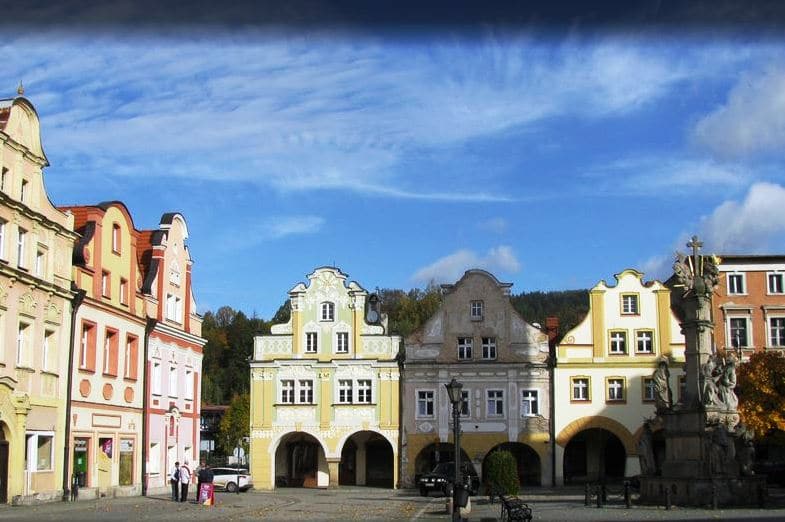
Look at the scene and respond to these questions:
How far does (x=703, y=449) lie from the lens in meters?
34.6

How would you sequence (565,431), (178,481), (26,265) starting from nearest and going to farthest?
(26,265), (178,481), (565,431)

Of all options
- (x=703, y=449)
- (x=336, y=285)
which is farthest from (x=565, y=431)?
(x=703, y=449)

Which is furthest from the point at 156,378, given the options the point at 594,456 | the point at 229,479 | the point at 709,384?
the point at 594,456

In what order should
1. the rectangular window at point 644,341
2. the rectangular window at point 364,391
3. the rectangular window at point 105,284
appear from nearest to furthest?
1. the rectangular window at point 105,284
2. the rectangular window at point 644,341
3. the rectangular window at point 364,391

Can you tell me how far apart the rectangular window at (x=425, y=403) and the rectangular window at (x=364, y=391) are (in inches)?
114

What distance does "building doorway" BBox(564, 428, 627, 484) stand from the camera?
2436 inches

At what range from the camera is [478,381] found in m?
60.2

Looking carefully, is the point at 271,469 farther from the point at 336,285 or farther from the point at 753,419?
the point at 753,419

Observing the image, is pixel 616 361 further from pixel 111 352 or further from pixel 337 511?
pixel 111 352

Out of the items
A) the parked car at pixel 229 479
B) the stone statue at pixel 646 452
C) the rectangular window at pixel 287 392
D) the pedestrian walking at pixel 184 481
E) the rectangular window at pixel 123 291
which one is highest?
the rectangular window at pixel 123 291

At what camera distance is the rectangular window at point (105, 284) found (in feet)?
146

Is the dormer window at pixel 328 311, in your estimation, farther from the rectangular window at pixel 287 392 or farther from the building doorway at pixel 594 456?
the building doorway at pixel 594 456

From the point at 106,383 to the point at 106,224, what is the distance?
702 cm

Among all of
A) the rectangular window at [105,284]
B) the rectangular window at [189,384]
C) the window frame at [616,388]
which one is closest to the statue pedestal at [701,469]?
the window frame at [616,388]
